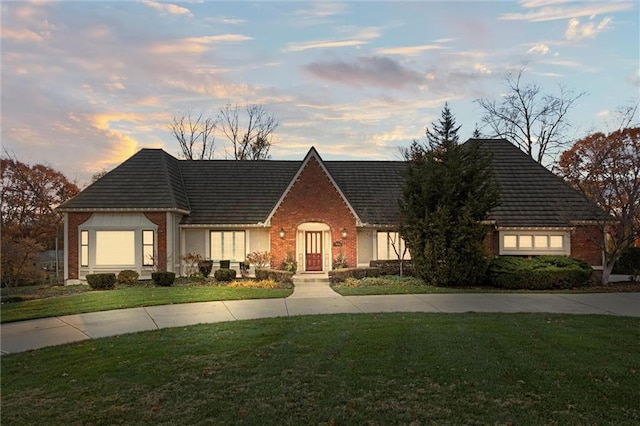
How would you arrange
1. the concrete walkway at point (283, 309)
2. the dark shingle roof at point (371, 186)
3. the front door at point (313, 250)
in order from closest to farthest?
the concrete walkway at point (283, 309) → the front door at point (313, 250) → the dark shingle roof at point (371, 186)


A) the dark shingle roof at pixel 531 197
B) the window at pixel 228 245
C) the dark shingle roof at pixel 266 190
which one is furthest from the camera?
the window at pixel 228 245

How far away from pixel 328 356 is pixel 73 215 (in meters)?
18.8

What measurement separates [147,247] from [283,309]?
1164 cm

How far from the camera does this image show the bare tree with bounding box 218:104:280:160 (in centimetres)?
4581

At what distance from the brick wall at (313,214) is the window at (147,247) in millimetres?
5870

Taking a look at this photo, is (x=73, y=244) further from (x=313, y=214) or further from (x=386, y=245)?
(x=386, y=245)

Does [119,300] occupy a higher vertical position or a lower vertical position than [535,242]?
lower

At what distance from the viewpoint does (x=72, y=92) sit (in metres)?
17.2

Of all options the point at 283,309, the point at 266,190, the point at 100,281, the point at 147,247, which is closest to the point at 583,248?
the point at 266,190

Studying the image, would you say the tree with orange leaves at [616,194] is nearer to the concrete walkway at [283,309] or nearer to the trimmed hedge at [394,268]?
the concrete walkway at [283,309]

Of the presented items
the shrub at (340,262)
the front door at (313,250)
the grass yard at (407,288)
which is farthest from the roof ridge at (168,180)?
the grass yard at (407,288)

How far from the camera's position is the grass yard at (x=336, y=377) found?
17.3ft

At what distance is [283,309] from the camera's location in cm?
1254

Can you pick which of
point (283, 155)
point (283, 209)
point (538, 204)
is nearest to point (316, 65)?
point (283, 209)
